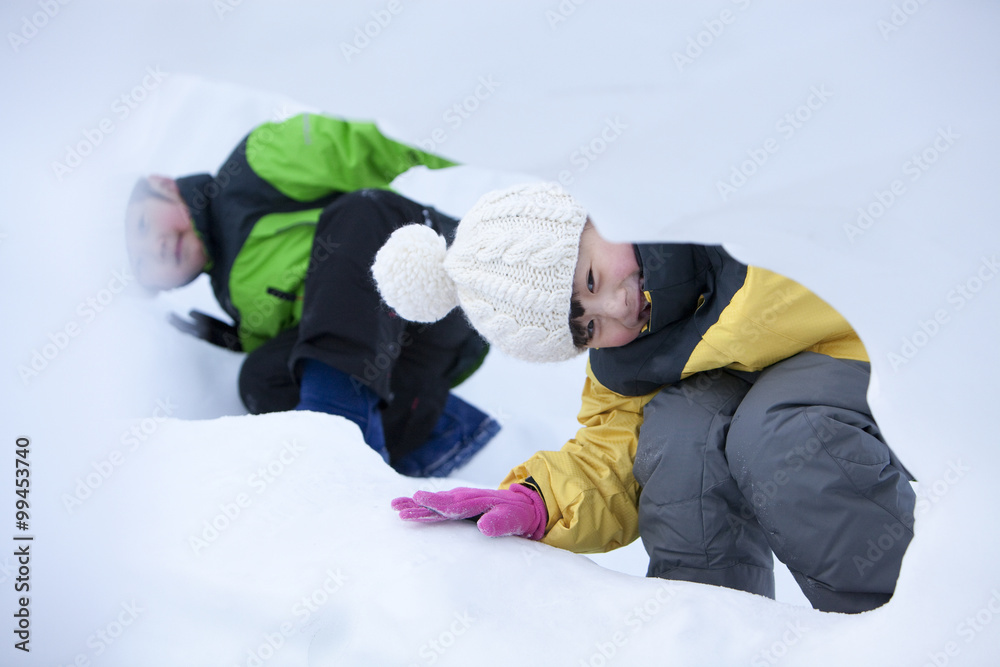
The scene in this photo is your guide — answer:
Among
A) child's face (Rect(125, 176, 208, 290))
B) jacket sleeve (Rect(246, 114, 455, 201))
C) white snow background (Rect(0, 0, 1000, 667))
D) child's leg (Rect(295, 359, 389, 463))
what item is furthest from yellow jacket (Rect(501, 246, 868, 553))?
child's face (Rect(125, 176, 208, 290))

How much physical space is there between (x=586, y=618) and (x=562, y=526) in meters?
0.22

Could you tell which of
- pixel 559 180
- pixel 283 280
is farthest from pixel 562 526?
pixel 283 280

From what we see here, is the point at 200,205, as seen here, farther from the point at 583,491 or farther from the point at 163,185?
the point at 583,491

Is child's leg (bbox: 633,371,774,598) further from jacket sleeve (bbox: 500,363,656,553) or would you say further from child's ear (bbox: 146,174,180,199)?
child's ear (bbox: 146,174,180,199)

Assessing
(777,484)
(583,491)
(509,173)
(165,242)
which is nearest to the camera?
(509,173)

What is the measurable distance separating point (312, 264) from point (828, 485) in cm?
80

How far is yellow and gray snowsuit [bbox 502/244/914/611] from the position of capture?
641 millimetres

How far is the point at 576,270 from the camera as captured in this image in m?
0.73

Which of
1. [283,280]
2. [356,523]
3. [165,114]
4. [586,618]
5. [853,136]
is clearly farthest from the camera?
[165,114]

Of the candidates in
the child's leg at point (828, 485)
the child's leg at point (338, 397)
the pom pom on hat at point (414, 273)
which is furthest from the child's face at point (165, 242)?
the child's leg at point (828, 485)

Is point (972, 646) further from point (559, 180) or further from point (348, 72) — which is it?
point (348, 72)

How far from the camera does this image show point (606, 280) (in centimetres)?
73

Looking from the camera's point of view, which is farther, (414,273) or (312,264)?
(312,264)

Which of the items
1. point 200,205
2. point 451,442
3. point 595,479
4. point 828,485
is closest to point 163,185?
point 200,205
